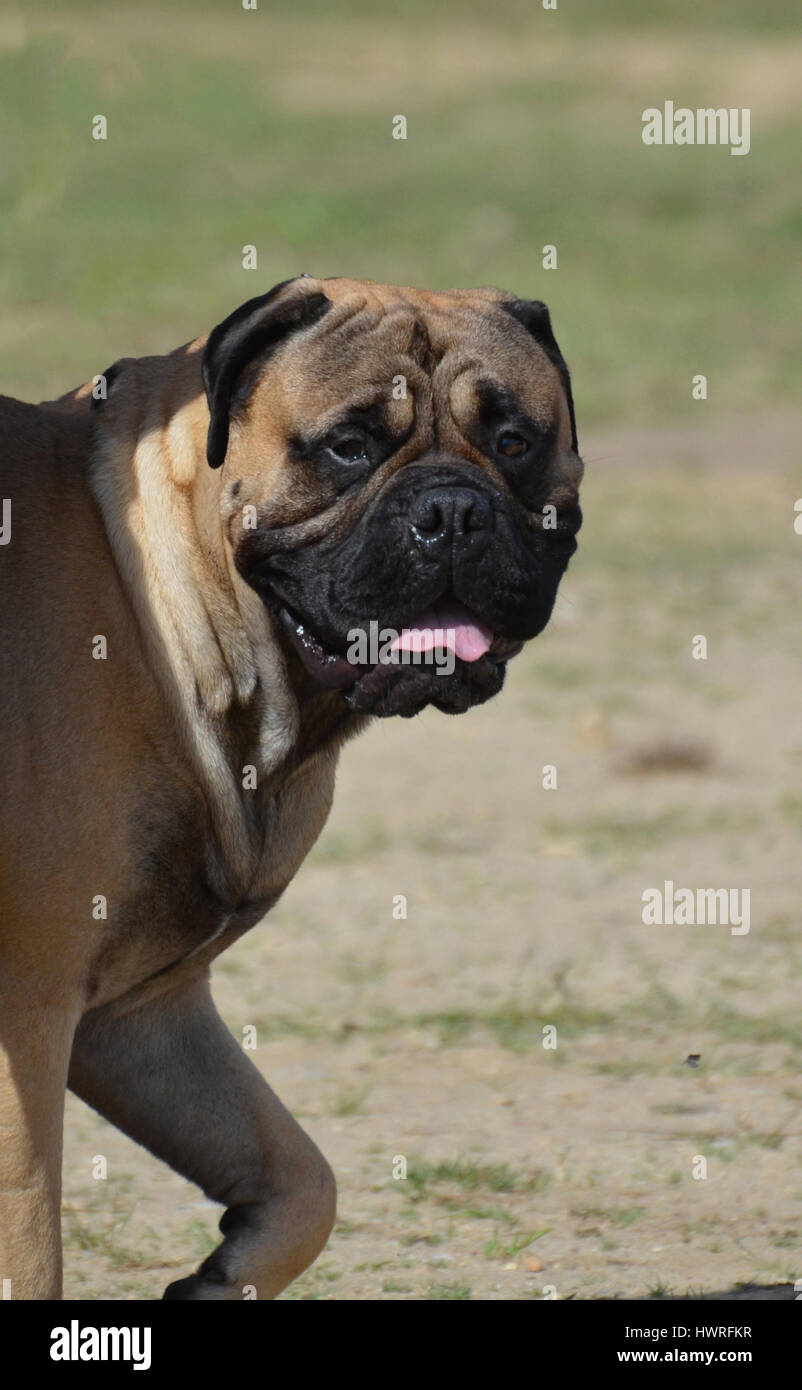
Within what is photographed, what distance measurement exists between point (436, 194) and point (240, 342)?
52.0 ft

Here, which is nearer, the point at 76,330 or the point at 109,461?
the point at 109,461

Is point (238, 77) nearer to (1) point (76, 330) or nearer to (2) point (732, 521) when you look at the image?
(1) point (76, 330)

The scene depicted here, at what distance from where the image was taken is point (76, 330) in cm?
1443

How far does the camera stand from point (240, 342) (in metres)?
3.34

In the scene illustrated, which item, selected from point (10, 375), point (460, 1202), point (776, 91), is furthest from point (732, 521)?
point (776, 91)

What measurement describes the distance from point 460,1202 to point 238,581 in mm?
1635

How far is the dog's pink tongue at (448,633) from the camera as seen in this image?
3342mm

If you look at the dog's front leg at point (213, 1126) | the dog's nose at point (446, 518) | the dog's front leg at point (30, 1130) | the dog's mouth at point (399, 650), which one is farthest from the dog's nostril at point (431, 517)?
the dog's front leg at point (213, 1126)

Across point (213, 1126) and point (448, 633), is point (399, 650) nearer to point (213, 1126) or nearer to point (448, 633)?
point (448, 633)

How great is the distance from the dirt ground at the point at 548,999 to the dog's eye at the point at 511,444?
1.60 m

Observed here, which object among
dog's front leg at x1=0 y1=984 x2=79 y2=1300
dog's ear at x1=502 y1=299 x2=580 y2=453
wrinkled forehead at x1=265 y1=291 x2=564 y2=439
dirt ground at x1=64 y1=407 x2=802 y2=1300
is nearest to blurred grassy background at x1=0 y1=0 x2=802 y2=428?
dirt ground at x1=64 y1=407 x2=802 y2=1300

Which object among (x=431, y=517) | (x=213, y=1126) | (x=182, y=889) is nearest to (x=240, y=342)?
(x=431, y=517)

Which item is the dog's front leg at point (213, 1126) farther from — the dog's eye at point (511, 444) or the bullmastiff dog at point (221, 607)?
the dog's eye at point (511, 444)
